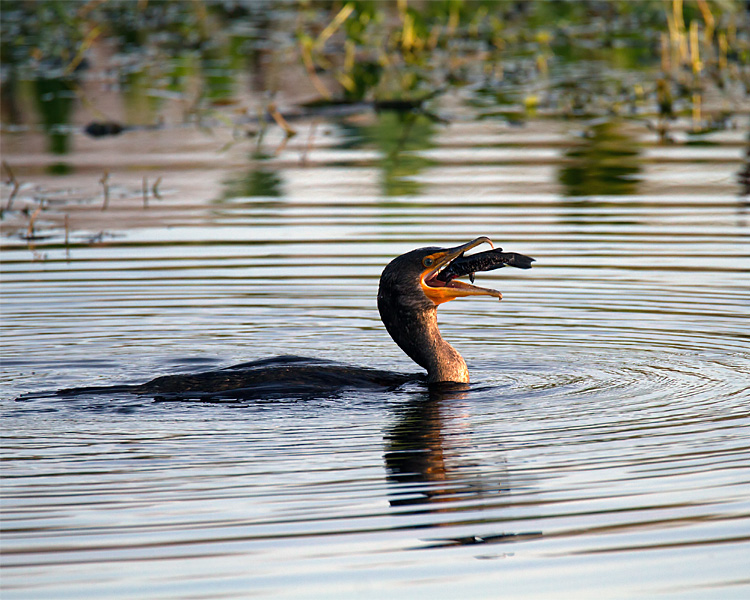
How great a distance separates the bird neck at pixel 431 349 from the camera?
796cm

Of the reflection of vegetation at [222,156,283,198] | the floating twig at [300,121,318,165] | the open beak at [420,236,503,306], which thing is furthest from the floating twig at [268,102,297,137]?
the open beak at [420,236,503,306]

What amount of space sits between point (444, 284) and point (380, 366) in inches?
34.5

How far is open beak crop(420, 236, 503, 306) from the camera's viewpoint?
7863 mm

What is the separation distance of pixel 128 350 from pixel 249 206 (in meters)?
5.03

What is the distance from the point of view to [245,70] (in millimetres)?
23344

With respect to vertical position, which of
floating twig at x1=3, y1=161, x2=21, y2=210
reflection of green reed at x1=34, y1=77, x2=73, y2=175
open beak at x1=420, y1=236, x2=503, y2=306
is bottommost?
reflection of green reed at x1=34, y1=77, x2=73, y2=175

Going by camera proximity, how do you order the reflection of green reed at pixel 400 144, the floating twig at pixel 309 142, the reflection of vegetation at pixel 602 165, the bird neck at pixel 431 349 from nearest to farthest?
the bird neck at pixel 431 349 < the reflection of vegetation at pixel 602 165 < the reflection of green reed at pixel 400 144 < the floating twig at pixel 309 142

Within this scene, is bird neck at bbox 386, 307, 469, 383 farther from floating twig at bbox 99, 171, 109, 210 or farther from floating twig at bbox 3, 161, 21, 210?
floating twig at bbox 3, 161, 21, 210

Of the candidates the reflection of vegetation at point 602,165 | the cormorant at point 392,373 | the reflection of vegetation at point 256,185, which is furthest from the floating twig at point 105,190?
the cormorant at point 392,373

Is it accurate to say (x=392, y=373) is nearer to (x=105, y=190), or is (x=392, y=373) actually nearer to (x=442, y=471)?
(x=442, y=471)

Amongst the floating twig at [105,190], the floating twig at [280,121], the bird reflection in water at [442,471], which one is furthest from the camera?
the floating twig at [280,121]

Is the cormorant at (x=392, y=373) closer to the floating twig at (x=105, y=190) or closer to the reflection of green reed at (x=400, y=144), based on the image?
the reflection of green reed at (x=400, y=144)

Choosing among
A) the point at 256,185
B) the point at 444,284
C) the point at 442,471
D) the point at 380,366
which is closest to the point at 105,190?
the point at 256,185

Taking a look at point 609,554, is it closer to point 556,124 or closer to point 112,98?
point 556,124
